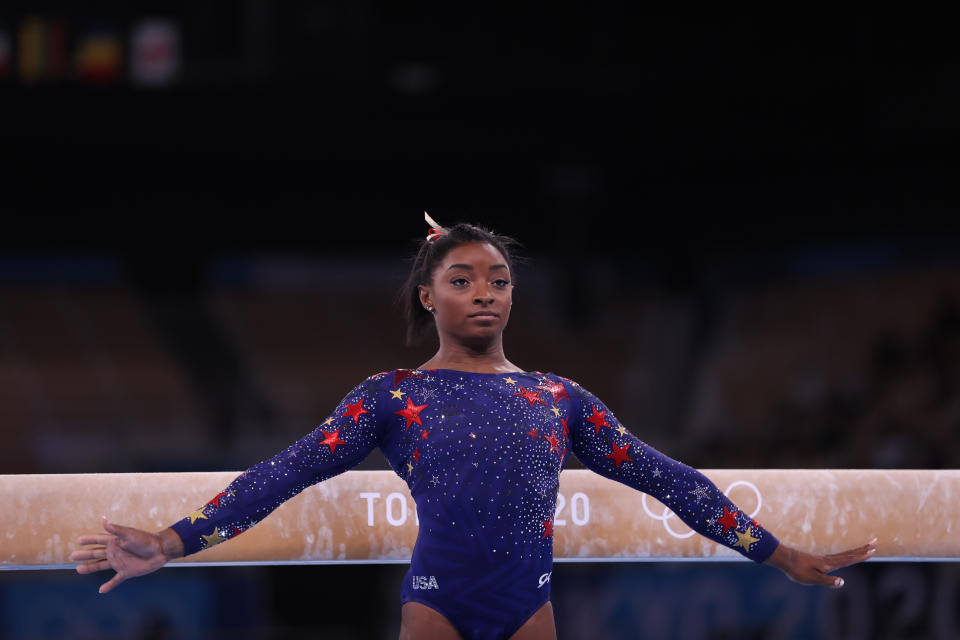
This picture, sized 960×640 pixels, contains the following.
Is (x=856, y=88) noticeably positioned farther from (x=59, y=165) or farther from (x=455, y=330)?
(x=59, y=165)

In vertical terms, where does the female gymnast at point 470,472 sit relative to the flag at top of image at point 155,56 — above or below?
below

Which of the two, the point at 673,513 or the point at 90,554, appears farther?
the point at 673,513

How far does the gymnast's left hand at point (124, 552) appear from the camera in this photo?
6.51 ft

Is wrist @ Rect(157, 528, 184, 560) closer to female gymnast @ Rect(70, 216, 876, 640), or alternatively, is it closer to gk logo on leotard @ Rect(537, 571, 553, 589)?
female gymnast @ Rect(70, 216, 876, 640)

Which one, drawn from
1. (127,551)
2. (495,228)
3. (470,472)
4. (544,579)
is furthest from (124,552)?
(495,228)

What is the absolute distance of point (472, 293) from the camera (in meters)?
2.12

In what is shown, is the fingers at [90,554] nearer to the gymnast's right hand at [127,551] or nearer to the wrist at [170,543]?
the gymnast's right hand at [127,551]

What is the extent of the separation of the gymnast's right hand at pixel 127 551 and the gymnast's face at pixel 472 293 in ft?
2.42

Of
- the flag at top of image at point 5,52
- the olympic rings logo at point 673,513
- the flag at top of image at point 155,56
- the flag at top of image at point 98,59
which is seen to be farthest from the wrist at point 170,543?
the flag at top of image at point 5,52

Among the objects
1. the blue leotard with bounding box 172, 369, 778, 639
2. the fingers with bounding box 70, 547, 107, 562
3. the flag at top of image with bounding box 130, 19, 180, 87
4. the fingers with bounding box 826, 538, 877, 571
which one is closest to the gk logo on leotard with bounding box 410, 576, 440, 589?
the blue leotard with bounding box 172, 369, 778, 639

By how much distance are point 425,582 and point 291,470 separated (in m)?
0.38

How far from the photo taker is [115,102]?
741cm

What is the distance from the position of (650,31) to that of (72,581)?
5709mm

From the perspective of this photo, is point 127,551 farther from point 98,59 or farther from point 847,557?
point 98,59
